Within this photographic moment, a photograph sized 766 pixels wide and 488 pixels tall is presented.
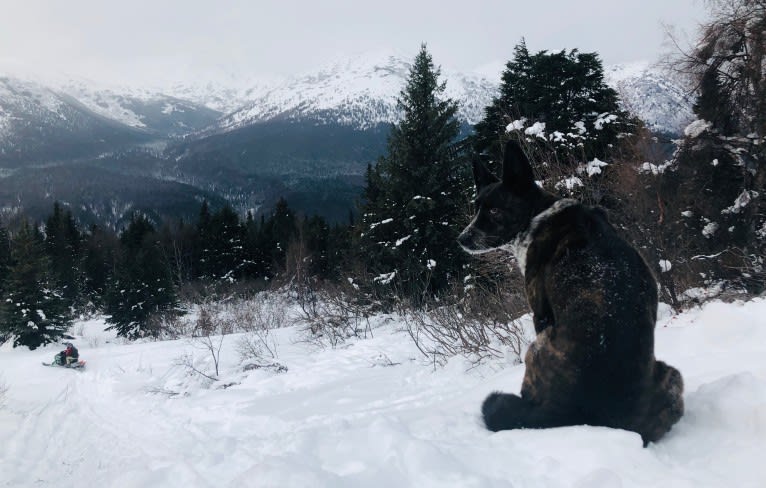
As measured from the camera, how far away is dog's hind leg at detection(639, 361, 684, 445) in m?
2.72

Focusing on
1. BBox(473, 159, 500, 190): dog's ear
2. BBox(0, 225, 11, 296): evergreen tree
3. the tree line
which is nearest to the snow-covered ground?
BBox(473, 159, 500, 190): dog's ear

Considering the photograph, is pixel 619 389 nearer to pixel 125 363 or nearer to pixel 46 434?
pixel 46 434

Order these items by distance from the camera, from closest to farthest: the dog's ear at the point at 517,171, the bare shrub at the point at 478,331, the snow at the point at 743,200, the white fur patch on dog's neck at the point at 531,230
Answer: the white fur patch on dog's neck at the point at 531,230, the dog's ear at the point at 517,171, the bare shrub at the point at 478,331, the snow at the point at 743,200

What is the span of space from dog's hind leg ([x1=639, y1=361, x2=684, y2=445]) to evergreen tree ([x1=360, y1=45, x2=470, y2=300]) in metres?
16.2

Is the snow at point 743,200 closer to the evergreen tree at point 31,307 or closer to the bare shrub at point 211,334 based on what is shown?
the bare shrub at point 211,334

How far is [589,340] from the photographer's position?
2.61m

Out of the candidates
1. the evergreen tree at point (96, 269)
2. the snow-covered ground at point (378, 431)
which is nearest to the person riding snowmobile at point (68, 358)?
the snow-covered ground at point (378, 431)

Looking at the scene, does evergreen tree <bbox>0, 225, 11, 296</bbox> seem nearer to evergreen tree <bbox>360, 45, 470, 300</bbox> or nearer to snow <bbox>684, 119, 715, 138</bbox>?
evergreen tree <bbox>360, 45, 470, 300</bbox>

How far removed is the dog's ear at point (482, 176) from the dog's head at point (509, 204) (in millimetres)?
388

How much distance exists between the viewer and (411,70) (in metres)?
23.0

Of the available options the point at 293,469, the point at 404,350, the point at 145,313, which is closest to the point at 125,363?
the point at 404,350

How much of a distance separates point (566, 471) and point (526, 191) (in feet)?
6.48

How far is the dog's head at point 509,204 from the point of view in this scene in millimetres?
3469

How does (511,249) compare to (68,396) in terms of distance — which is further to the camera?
(68,396)
